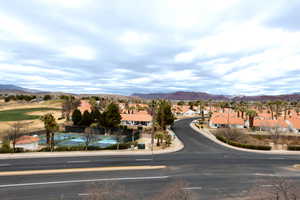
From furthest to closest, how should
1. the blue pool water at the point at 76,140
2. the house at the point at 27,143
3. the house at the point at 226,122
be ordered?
the house at the point at 226,122 → the blue pool water at the point at 76,140 → the house at the point at 27,143

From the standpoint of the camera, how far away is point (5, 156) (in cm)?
2462

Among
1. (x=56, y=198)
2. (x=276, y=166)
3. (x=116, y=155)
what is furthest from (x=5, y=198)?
(x=276, y=166)

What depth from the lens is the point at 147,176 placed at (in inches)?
702

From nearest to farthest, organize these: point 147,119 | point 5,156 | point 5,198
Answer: point 5,198 < point 5,156 < point 147,119

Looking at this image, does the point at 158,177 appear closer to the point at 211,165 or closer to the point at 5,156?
the point at 211,165

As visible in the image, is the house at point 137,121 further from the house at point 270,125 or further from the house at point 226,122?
the house at point 270,125

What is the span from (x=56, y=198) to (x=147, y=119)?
5367 centimetres

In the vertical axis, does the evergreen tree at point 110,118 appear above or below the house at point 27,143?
above

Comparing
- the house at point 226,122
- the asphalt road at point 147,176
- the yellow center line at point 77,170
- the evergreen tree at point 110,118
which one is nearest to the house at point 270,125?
the house at point 226,122

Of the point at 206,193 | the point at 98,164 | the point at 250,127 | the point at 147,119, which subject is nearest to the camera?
the point at 206,193

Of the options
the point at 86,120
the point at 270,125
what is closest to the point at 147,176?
the point at 86,120

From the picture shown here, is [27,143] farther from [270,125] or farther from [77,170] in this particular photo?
[270,125]

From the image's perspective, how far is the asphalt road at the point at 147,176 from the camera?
46.7 ft

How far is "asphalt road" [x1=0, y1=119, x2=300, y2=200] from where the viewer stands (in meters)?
14.2
